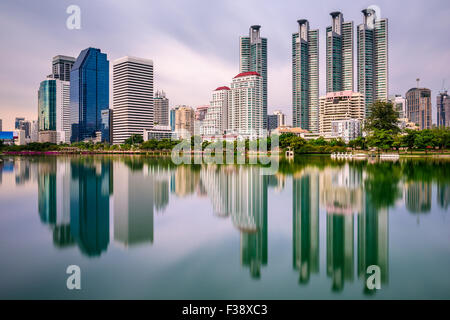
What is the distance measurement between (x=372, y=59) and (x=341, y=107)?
2543 centimetres

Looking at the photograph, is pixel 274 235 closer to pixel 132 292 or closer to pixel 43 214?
pixel 132 292

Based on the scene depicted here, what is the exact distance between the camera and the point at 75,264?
6.82 metres

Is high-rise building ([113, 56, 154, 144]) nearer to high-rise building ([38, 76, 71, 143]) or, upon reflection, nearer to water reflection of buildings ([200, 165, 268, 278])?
high-rise building ([38, 76, 71, 143])

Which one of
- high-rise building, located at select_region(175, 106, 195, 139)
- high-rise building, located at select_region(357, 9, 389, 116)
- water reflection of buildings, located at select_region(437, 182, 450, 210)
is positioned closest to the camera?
water reflection of buildings, located at select_region(437, 182, 450, 210)

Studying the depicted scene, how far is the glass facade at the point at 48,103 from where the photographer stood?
15638 centimetres

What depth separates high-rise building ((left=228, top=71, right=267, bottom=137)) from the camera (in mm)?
113750

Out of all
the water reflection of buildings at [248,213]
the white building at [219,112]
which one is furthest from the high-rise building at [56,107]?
the water reflection of buildings at [248,213]

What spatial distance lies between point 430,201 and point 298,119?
398 ft

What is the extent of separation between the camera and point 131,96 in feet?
396

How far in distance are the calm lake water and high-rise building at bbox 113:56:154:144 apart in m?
112

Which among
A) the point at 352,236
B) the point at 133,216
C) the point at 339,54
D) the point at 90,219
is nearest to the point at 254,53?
the point at 339,54

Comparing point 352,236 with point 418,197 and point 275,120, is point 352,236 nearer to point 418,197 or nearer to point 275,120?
point 418,197

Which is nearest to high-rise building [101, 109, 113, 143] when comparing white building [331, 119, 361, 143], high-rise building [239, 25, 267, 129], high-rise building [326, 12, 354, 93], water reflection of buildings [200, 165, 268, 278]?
high-rise building [239, 25, 267, 129]
